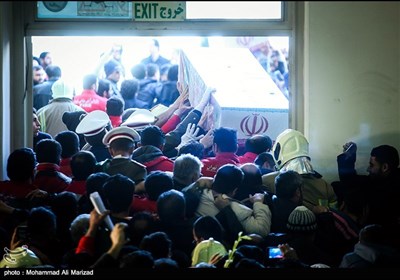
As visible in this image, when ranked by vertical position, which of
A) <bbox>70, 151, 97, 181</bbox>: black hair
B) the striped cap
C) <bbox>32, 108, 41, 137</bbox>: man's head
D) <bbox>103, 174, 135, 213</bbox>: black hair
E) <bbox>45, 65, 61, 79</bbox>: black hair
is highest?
<bbox>45, 65, 61, 79</bbox>: black hair

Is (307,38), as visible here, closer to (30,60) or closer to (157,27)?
(157,27)

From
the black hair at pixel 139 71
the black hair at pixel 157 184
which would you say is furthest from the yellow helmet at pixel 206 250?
the black hair at pixel 139 71

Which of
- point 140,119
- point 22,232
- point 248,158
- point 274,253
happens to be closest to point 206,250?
point 274,253

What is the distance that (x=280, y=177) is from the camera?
6996 millimetres

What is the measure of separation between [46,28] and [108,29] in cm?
43

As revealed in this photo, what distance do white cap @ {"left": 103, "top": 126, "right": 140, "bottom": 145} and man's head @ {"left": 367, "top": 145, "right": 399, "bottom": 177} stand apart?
1.63m

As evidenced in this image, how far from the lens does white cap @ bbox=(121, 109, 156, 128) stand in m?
7.33

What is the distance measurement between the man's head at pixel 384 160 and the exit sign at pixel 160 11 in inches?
64.2

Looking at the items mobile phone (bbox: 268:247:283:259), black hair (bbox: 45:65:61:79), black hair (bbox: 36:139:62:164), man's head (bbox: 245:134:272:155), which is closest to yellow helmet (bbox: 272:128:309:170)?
man's head (bbox: 245:134:272:155)

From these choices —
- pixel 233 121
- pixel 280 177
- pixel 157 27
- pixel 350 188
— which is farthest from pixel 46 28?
pixel 350 188

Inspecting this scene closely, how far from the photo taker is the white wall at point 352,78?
23.7ft

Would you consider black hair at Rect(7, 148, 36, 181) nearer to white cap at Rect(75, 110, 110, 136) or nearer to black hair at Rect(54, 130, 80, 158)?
Result: black hair at Rect(54, 130, 80, 158)

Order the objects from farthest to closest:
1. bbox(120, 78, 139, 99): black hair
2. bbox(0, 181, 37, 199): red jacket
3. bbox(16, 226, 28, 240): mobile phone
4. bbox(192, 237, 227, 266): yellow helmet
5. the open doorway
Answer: bbox(120, 78, 139, 99): black hair, the open doorway, bbox(0, 181, 37, 199): red jacket, bbox(16, 226, 28, 240): mobile phone, bbox(192, 237, 227, 266): yellow helmet

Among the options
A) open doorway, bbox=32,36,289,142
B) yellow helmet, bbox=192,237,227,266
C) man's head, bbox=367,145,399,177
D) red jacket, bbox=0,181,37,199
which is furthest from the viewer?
open doorway, bbox=32,36,289,142
